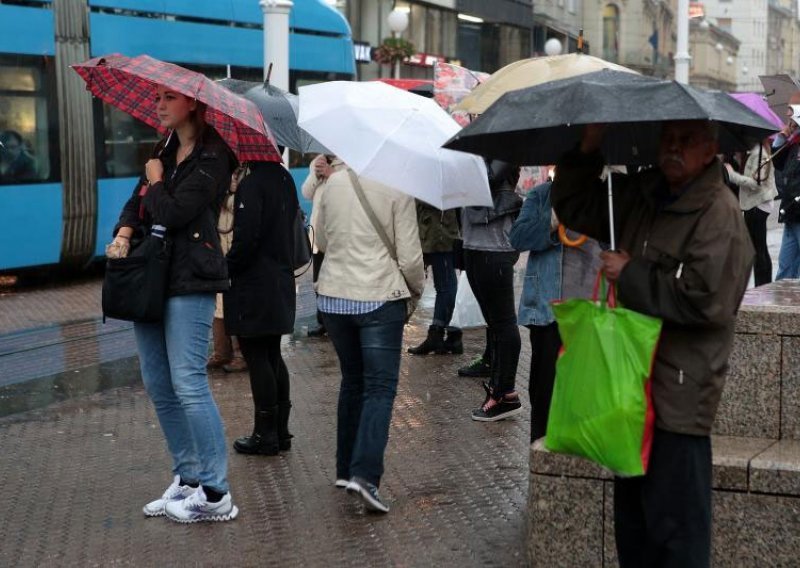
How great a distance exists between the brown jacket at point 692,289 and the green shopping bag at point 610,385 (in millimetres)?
63

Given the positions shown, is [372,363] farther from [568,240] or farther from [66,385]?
[66,385]

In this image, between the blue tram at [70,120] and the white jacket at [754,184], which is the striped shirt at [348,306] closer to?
the white jacket at [754,184]

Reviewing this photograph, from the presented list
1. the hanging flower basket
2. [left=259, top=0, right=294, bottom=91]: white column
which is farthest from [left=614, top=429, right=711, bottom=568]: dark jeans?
the hanging flower basket

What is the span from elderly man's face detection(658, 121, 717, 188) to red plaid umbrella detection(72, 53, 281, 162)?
2053 millimetres

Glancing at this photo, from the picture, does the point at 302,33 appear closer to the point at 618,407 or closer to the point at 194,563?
the point at 194,563

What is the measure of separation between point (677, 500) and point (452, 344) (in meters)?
6.22

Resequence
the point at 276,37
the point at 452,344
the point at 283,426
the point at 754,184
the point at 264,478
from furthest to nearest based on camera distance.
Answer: the point at 276,37
the point at 452,344
the point at 754,184
the point at 283,426
the point at 264,478

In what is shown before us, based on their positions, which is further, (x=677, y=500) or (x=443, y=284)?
(x=443, y=284)

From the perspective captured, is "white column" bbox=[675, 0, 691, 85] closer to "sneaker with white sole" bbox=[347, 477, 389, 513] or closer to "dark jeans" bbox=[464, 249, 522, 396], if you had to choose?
"dark jeans" bbox=[464, 249, 522, 396]

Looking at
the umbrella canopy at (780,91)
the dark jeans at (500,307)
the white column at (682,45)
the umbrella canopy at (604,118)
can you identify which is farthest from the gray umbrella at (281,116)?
the white column at (682,45)

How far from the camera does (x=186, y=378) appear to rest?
557 centimetres

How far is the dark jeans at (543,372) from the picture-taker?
6.23 m

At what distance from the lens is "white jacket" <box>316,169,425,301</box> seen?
5785mm

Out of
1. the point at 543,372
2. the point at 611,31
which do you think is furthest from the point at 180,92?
the point at 611,31
